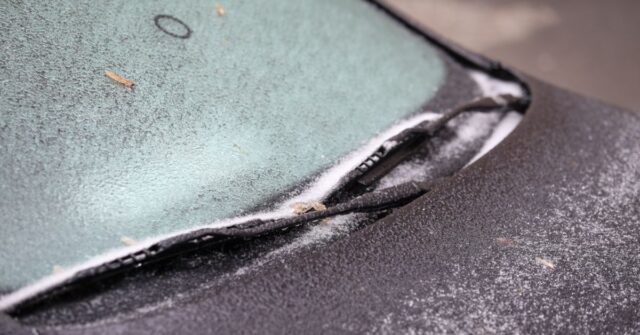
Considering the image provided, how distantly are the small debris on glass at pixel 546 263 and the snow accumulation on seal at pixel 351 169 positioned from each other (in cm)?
33

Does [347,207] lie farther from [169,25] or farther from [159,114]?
[169,25]

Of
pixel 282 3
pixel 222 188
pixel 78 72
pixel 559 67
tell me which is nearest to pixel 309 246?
pixel 222 188

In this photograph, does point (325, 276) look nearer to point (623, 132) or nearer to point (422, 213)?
point (422, 213)

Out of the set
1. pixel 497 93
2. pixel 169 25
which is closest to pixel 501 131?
pixel 497 93

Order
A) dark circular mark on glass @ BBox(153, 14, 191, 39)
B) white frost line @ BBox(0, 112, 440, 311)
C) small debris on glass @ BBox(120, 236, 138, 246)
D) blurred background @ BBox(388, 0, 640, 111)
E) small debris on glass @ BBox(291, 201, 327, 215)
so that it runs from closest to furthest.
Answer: white frost line @ BBox(0, 112, 440, 311)
small debris on glass @ BBox(120, 236, 138, 246)
small debris on glass @ BBox(291, 201, 327, 215)
dark circular mark on glass @ BBox(153, 14, 191, 39)
blurred background @ BBox(388, 0, 640, 111)

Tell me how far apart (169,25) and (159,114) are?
287 millimetres

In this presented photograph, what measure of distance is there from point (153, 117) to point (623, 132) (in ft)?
4.17

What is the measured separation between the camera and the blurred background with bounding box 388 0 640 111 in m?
4.73

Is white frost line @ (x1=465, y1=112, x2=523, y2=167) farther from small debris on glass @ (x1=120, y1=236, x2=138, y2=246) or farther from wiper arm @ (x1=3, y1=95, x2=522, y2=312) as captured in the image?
small debris on glass @ (x1=120, y1=236, x2=138, y2=246)

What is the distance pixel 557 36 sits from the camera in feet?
16.8

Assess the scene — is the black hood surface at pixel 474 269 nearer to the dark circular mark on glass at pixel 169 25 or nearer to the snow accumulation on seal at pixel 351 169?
the snow accumulation on seal at pixel 351 169

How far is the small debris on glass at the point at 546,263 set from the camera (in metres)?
1.38

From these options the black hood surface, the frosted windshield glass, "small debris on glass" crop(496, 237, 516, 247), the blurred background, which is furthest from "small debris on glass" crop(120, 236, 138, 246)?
the blurred background

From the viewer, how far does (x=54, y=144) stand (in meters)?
1.26
